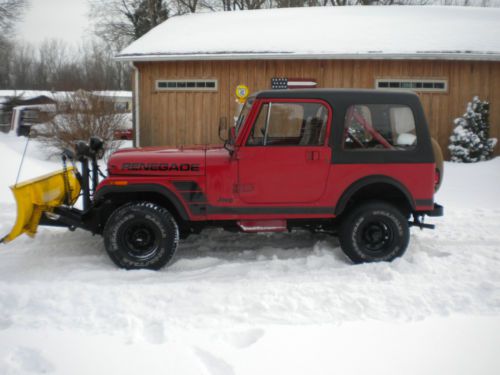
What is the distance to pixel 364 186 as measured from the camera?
5289 millimetres

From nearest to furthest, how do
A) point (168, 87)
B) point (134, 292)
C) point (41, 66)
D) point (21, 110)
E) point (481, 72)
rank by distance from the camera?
1. point (134, 292)
2. point (481, 72)
3. point (168, 87)
4. point (21, 110)
5. point (41, 66)

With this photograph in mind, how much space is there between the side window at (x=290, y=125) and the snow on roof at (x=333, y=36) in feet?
25.9

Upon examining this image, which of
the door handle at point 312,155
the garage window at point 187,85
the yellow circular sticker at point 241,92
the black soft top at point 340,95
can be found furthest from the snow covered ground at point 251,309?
the garage window at point 187,85

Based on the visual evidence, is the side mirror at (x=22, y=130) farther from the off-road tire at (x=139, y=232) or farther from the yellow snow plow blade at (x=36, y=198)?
the off-road tire at (x=139, y=232)

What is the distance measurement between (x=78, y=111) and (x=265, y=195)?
10026 mm

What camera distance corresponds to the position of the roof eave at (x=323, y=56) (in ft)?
40.7

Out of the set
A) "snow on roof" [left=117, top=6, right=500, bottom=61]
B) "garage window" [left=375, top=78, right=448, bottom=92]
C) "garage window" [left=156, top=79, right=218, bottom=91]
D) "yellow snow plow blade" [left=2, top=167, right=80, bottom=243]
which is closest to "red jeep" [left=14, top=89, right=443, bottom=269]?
"yellow snow plow blade" [left=2, top=167, right=80, bottom=243]

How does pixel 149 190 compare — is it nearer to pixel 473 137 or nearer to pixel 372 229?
pixel 372 229

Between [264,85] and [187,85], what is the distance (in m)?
2.24

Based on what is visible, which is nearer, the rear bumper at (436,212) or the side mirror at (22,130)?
the rear bumper at (436,212)

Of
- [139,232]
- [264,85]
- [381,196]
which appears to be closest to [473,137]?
[264,85]

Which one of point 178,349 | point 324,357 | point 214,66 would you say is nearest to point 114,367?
point 178,349

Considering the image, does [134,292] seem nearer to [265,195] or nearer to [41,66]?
[265,195]

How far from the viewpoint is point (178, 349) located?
3373 millimetres
